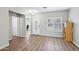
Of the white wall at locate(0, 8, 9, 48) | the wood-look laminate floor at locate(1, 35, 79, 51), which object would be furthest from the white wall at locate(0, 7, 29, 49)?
the wood-look laminate floor at locate(1, 35, 79, 51)

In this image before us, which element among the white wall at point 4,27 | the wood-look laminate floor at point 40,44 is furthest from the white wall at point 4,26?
the wood-look laminate floor at point 40,44

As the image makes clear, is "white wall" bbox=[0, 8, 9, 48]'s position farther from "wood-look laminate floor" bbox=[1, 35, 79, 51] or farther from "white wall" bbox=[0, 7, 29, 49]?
"wood-look laminate floor" bbox=[1, 35, 79, 51]

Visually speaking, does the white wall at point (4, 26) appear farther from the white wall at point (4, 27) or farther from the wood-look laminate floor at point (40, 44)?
the wood-look laminate floor at point (40, 44)

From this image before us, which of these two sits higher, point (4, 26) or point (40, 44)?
point (4, 26)

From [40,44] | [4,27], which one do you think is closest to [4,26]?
[4,27]

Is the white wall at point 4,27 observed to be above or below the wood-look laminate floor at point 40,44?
above

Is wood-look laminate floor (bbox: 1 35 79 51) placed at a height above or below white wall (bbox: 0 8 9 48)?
below

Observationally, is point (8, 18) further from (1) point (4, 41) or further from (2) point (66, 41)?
(2) point (66, 41)

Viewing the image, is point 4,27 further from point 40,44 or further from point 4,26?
point 40,44

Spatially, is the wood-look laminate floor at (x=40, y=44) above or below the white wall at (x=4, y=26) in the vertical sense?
below
